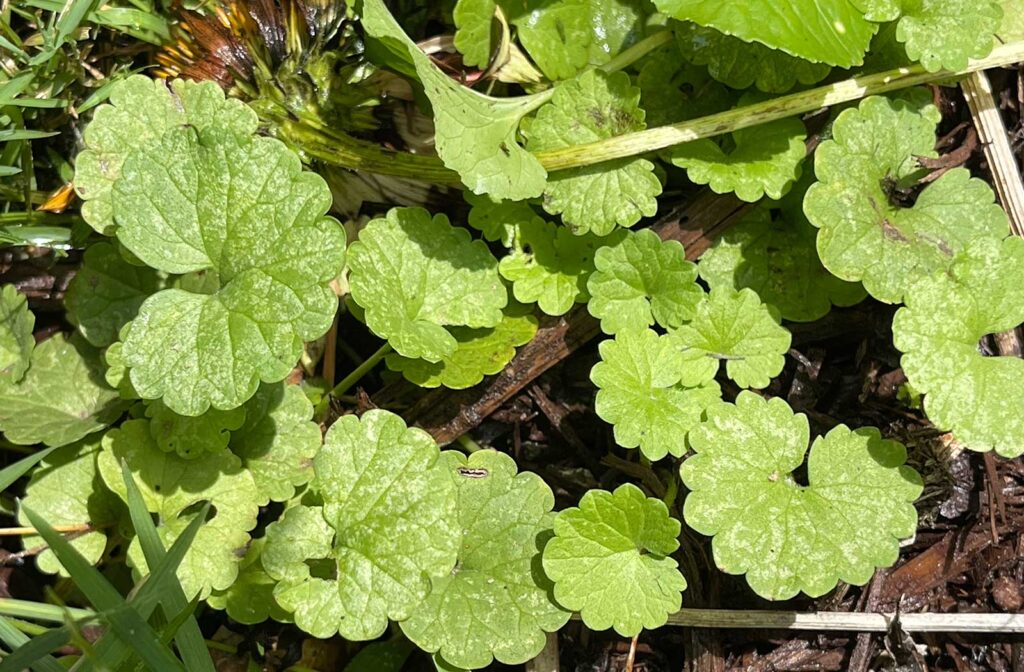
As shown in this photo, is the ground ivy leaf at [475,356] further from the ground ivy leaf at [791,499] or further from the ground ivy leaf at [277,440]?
the ground ivy leaf at [791,499]

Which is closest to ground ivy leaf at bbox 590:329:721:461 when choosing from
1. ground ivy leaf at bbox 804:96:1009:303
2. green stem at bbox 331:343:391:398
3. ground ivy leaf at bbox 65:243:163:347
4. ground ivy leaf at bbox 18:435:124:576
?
ground ivy leaf at bbox 804:96:1009:303

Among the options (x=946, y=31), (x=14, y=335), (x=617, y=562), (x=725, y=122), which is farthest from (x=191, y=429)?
(x=946, y=31)

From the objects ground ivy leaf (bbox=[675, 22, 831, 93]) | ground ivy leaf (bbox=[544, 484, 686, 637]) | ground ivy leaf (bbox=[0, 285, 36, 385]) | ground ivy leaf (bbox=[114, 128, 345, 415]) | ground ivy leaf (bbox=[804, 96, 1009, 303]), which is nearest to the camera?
ground ivy leaf (bbox=[114, 128, 345, 415])

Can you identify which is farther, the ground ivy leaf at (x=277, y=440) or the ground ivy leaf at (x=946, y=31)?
the ground ivy leaf at (x=277, y=440)

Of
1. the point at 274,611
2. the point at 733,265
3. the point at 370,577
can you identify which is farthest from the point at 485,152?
the point at 274,611

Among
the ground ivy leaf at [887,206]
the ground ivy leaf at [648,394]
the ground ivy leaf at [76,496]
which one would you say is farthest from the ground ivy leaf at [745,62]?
the ground ivy leaf at [76,496]

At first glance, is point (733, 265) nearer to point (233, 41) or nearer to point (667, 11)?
point (667, 11)

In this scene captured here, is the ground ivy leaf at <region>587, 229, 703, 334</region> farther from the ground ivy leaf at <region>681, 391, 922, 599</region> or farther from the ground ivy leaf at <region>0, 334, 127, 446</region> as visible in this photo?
the ground ivy leaf at <region>0, 334, 127, 446</region>
